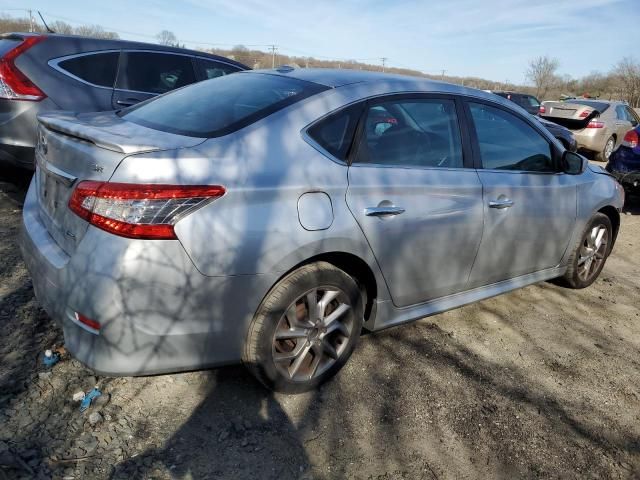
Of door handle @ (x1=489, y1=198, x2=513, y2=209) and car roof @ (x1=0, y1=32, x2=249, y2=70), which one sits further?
car roof @ (x1=0, y1=32, x2=249, y2=70)

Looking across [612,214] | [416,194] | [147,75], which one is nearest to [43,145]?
[416,194]

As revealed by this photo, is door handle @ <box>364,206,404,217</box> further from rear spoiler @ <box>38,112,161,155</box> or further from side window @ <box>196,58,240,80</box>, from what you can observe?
side window @ <box>196,58,240,80</box>

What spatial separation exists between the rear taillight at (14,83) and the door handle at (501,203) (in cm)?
409

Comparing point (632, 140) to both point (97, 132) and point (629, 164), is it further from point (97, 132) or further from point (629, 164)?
point (97, 132)

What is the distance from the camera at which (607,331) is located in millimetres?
3855

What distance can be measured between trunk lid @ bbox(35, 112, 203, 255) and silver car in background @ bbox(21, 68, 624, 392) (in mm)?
11

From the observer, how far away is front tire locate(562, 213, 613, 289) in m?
4.25

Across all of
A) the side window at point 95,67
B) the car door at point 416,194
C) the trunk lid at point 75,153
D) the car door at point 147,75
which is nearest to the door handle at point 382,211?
the car door at point 416,194

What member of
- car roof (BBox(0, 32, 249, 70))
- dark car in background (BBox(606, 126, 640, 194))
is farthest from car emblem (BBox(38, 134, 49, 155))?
dark car in background (BBox(606, 126, 640, 194))

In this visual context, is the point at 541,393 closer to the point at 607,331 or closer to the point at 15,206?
the point at 607,331

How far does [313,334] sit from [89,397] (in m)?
1.15

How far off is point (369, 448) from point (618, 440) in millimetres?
1314

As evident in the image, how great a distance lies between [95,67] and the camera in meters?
5.29

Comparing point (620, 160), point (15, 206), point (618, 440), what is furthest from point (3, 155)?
point (620, 160)
